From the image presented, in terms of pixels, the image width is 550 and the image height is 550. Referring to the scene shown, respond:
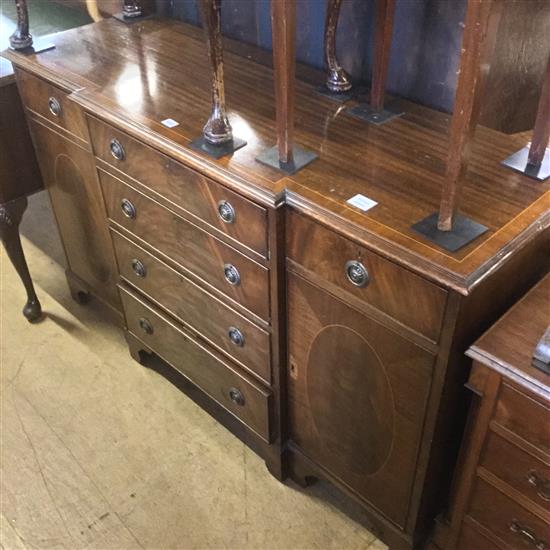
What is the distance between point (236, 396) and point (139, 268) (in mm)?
385

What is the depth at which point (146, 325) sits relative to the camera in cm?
170

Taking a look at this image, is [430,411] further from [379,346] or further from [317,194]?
[317,194]

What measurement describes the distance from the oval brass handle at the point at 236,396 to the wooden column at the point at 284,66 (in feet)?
1.89

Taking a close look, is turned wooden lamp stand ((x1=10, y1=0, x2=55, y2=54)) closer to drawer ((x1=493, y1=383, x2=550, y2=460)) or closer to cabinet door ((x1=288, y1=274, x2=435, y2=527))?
cabinet door ((x1=288, y1=274, x2=435, y2=527))

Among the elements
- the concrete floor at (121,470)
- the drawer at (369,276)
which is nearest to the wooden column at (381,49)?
the drawer at (369,276)

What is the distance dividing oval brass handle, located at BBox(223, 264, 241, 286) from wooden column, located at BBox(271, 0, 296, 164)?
243 millimetres

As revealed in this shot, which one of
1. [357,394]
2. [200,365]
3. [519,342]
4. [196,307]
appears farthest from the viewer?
[200,365]

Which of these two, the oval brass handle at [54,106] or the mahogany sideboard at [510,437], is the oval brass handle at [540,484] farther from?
the oval brass handle at [54,106]

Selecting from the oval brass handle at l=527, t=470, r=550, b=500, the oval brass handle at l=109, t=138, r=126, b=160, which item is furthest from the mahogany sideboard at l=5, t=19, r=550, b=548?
the oval brass handle at l=527, t=470, r=550, b=500

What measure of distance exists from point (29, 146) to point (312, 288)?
3.43 feet

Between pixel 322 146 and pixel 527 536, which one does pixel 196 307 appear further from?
pixel 527 536

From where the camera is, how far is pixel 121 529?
4.83ft

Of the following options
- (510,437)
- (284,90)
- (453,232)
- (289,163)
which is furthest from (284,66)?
(510,437)

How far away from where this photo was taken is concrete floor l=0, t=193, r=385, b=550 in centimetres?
146
